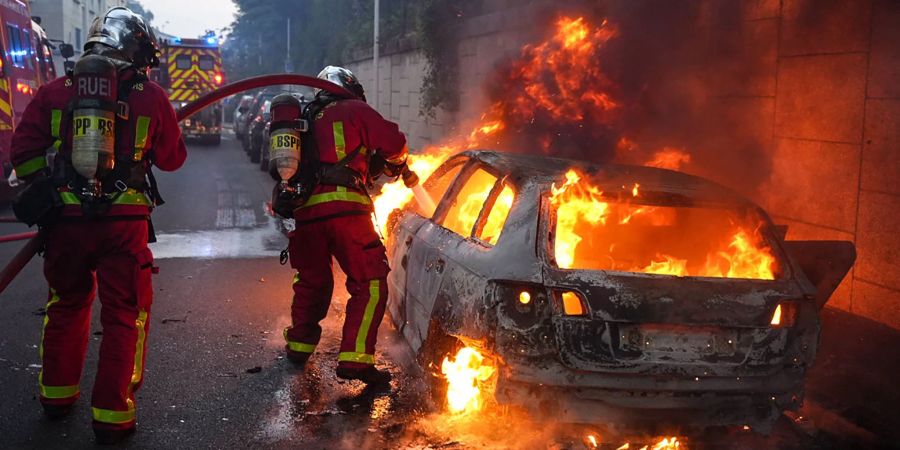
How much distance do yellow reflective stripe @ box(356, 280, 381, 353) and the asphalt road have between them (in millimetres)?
283

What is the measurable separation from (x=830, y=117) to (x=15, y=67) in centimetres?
1143

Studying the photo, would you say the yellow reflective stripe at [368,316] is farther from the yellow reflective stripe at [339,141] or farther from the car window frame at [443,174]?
the yellow reflective stripe at [339,141]

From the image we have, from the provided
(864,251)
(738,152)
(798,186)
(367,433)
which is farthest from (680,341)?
(738,152)

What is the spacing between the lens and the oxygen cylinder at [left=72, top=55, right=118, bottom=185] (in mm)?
3977

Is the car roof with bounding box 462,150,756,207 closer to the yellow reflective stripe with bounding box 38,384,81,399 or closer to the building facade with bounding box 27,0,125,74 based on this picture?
the yellow reflective stripe with bounding box 38,384,81,399

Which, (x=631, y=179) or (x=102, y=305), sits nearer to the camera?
(x=102, y=305)

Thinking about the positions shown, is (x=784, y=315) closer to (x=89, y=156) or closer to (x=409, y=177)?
(x=409, y=177)

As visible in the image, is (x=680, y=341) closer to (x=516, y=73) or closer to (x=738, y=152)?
(x=738, y=152)

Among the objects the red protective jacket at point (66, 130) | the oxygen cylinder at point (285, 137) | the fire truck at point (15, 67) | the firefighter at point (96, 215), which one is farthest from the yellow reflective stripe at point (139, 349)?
the fire truck at point (15, 67)

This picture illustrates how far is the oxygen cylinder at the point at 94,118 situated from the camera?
3.98 m

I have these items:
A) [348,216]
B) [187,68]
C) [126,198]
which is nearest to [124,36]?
[126,198]

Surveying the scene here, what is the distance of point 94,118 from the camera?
398cm

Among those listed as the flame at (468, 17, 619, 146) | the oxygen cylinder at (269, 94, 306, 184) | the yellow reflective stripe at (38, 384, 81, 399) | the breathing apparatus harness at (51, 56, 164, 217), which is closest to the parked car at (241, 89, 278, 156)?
the flame at (468, 17, 619, 146)

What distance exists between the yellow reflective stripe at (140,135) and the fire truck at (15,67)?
8.50 m
